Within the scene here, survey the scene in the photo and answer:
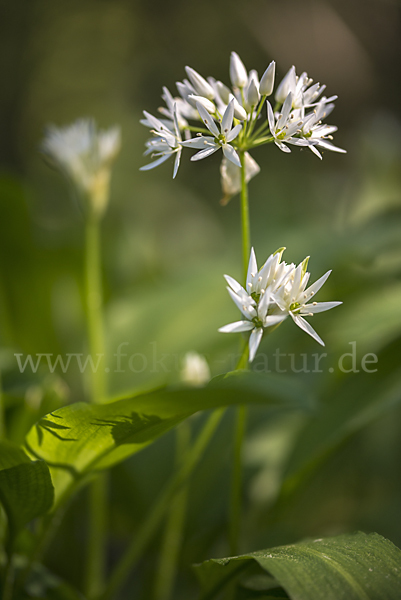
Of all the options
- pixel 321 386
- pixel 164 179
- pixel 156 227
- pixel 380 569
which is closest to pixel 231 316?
pixel 321 386

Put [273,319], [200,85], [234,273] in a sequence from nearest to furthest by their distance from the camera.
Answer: [273,319], [200,85], [234,273]

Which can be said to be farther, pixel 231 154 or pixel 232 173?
pixel 232 173

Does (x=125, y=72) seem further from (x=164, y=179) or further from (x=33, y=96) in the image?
(x=164, y=179)

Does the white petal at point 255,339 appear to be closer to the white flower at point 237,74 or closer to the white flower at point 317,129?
the white flower at point 317,129

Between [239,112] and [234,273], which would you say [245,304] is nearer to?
[239,112]

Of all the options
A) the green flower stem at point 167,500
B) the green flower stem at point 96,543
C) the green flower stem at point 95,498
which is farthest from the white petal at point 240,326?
the green flower stem at point 96,543

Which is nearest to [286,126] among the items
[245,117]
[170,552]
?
[245,117]
